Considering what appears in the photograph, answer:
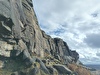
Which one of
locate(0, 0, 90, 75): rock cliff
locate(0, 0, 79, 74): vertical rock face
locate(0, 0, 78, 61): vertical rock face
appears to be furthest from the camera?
locate(0, 0, 78, 61): vertical rock face

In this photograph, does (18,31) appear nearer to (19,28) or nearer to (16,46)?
(19,28)

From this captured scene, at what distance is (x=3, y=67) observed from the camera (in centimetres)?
8962

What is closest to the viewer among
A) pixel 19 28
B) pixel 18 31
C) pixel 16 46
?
pixel 16 46

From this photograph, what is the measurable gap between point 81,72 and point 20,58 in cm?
5813

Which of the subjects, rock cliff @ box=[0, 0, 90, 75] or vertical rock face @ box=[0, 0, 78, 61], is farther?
vertical rock face @ box=[0, 0, 78, 61]

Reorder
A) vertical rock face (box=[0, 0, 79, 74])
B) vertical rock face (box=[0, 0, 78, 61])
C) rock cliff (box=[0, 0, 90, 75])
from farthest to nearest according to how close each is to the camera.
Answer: vertical rock face (box=[0, 0, 78, 61])
vertical rock face (box=[0, 0, 79, 74])
rock cliff (box=[0, 0, 90, 75])

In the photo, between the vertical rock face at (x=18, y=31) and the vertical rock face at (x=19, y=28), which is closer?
the vertical rock face at (x=18, y=31)

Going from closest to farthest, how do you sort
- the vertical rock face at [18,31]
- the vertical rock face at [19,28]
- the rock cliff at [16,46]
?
the rock cliff at [16,46]
the vertical rock face at [18,31]
the vertical rock face at [19,28]

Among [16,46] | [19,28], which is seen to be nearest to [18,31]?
[19,28]

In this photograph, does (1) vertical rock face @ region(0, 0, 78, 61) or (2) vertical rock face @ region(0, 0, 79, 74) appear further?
(1) vertical rock face @ region(0, 0, 78, 61)

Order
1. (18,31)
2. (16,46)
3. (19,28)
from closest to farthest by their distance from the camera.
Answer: (16,46) → (18,31) → (19,28)

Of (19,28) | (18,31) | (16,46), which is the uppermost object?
(19,28)

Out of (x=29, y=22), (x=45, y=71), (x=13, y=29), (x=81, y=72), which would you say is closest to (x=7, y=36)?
(x=13, y=29)

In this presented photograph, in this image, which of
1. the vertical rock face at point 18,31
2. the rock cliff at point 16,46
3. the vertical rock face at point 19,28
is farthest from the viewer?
the vertical rock face at point 19,28
